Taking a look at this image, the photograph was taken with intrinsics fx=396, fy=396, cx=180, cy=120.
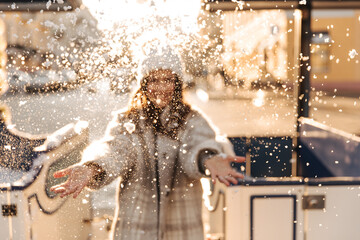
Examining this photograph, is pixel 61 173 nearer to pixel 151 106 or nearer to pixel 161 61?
pixel 151 106

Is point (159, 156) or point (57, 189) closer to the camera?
point (57, 189)

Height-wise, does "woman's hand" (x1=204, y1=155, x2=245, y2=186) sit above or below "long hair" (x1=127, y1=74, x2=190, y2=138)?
below

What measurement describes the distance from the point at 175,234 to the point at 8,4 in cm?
194

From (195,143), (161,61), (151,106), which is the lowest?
(195,143)

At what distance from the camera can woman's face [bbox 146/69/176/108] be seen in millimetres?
1158

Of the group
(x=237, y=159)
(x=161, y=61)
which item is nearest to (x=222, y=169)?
(x=237, y=159)

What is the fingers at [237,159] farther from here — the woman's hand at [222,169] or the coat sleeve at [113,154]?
the coat sleeve at [113,154]

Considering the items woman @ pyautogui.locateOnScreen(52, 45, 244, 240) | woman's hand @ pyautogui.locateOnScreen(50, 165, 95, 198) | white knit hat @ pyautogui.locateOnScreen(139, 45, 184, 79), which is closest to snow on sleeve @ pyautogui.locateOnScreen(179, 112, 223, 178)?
woman @ pyautogui.locateOnScreen(52, 45, 244, 240)

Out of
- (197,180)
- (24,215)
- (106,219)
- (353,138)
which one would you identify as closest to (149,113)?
(197,180)

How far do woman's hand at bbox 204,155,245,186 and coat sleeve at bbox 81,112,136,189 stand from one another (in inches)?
9.2

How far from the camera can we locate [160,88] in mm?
1162

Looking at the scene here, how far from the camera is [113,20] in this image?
313cm

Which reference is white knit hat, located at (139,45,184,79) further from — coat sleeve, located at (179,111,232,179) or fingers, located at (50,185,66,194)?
fingers, located at (50,185,66,194)

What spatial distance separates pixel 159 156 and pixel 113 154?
0.50 ft
